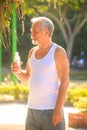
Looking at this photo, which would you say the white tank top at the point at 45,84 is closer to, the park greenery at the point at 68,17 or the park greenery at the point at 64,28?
the park greenery at the point at 64,28

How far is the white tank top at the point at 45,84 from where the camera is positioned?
4145 millimetres

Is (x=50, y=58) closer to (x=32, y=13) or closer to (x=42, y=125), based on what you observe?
(x=42, y=125)

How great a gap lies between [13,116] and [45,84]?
6.71 m

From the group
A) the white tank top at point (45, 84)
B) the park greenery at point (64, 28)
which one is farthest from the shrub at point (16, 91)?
the white tank top at point (45, 84)

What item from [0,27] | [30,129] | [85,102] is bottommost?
[85,102]

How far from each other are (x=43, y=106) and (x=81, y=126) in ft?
15.8

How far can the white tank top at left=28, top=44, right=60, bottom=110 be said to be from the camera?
13.6ft

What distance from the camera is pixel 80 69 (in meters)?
32.8

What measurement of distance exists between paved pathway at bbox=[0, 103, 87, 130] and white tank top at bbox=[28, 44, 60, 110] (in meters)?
4.41

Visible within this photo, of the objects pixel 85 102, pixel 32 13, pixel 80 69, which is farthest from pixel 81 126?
pixel 80 69

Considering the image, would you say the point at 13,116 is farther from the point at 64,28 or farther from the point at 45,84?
the point at 64,28

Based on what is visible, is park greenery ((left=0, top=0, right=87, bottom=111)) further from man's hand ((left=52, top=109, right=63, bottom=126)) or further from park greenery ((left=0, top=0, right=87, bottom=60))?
man's hand ((left=52, top=109, right=63, bottom=126))

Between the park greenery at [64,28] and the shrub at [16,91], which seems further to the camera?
the park greenery at [64,28]

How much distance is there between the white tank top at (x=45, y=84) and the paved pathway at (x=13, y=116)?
14.5 ft
